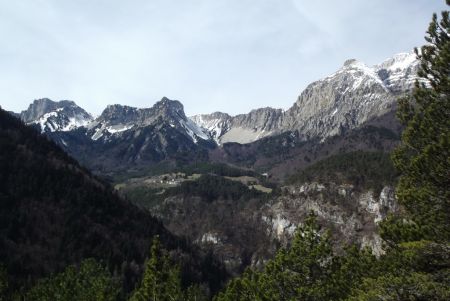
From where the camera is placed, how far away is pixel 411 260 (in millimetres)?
24594

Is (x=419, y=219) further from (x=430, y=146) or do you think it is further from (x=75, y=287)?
(x=75, y=287)

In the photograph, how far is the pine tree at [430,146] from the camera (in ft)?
83.6

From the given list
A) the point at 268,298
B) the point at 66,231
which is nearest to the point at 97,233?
the point at 66,231

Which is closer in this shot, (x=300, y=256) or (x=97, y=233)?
(x=300, y=256)

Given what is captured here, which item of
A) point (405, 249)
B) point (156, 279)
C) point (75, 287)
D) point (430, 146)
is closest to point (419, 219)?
point (405, 249)

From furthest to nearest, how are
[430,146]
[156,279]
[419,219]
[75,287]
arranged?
[75,287] → [156,279] → [419,219] → [430,146]

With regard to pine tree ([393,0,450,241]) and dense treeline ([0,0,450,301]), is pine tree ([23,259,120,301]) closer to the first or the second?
dense treeline ([0,0,450,301])

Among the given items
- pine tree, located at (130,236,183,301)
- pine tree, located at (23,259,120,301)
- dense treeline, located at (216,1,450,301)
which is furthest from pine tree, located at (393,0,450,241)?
pine tree, located at (23,259,120,301)

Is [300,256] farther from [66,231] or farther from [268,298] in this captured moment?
[66,231]

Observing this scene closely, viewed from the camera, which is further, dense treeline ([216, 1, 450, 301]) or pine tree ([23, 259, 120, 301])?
pine tree ([23, 259, 120, 301])

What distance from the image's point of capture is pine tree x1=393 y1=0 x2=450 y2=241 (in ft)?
83.6

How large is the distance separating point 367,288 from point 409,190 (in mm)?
6492

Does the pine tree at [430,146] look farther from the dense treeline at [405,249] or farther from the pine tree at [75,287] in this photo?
the pine tree at [75,287]

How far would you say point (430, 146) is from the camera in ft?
82.7
